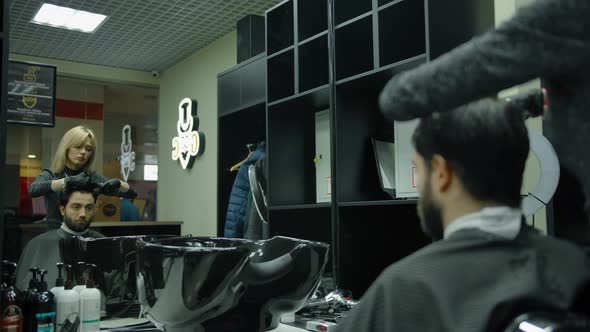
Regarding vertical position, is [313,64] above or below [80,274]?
above

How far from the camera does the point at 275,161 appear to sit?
296 cm

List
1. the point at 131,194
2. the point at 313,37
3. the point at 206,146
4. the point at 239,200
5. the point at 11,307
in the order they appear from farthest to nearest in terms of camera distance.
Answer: the point at 313,37, the point at 239,200, the point at 206,146, the point at 131,194, the point at 11,307

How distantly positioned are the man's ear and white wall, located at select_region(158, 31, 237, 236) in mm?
1523

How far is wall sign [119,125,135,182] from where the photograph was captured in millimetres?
1855

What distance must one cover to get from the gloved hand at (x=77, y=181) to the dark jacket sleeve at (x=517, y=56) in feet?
5.01

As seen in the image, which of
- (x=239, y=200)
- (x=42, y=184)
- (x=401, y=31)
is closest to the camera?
(x=42, y=184)

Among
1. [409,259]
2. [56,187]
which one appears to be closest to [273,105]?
[56,187]

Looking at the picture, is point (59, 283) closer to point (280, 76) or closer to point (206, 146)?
point (206, 146)

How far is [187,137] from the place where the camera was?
7.34 feet

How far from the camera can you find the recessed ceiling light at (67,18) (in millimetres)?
1845

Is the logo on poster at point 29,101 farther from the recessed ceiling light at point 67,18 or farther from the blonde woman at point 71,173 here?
the recessed ceiling light at point 67,18

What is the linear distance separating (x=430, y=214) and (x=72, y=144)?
156cm

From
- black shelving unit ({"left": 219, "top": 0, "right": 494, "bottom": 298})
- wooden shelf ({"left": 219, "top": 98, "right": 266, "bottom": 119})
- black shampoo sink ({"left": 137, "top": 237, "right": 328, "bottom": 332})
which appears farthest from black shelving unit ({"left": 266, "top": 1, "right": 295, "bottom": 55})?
black shampoo sink ({"left": 137, "top": 237, "right": 328, "bottom": 332})

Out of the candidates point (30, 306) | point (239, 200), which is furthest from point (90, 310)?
point (239, 200)
